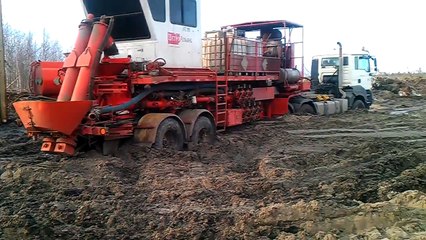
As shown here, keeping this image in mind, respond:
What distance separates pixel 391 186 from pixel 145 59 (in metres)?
5.71

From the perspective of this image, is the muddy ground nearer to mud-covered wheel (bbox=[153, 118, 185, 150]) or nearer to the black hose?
mud-covered wheel (bbox=[153, 118, 185, 150])

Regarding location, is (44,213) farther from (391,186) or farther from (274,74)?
(274,74)

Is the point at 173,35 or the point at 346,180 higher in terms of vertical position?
the point at 173,35

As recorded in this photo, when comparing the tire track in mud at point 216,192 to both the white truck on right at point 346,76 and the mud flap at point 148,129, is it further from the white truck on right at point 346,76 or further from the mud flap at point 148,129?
the white truck on right at point 346,76

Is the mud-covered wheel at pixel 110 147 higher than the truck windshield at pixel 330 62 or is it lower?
lower

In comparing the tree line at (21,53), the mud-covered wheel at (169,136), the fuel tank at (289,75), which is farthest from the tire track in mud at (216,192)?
the tree line at (21,53)

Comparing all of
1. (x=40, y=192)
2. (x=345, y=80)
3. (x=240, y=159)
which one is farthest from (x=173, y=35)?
(x=345, y=80)

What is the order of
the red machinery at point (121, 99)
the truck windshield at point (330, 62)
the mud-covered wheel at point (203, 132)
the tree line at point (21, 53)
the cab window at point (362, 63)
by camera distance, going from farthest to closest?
the tree line at point (21, 53), the truck windshield at point (330, 62), the cab window at point (362, 63), the mud-covered wheel at point (203, 132), the red machinery at point (121, 99)

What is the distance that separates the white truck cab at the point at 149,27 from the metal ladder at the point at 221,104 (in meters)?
1.20

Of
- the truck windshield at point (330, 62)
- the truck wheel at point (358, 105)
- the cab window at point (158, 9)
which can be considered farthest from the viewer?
the truck wheel at point (358, 105)

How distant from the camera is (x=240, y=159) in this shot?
8.82 metres

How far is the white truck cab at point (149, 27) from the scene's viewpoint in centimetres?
933

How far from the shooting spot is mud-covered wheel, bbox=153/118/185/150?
848 centimetres

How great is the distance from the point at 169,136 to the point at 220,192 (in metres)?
3.09
